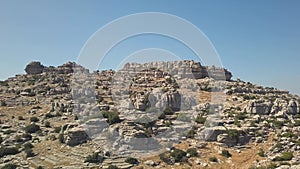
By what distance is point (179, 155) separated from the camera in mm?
26266

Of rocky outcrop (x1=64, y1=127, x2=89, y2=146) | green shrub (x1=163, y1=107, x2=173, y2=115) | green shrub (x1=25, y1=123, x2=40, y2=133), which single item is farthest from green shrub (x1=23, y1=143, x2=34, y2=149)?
green shrub (x1=163, y1=107, x2=173, y2=115)

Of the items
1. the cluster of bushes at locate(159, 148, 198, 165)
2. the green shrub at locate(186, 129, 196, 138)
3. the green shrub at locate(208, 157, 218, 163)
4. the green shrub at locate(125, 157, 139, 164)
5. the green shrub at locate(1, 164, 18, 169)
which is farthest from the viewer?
the green shrub at locate(186, 129, 196, 138)

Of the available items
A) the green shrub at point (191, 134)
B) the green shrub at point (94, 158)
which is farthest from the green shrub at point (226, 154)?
the green shrub at point (94, 158)

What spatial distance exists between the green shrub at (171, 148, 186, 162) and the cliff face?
37045 mm

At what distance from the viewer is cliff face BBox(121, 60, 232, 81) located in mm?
64062

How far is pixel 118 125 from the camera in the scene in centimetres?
2998

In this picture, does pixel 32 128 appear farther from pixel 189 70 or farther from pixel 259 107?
pixel 189 70

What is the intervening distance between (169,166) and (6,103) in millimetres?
32828

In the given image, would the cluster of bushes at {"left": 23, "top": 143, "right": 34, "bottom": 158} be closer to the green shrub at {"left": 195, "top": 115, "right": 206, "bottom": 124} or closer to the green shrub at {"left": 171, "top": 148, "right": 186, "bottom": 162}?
the green shrub at {"left": 171, "top": 148, "right": 186, "bottom": 162}

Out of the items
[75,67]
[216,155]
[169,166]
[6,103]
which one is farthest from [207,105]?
[75,67]

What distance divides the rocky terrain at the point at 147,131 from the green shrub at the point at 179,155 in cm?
8

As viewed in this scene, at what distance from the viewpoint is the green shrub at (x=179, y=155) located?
25.9m

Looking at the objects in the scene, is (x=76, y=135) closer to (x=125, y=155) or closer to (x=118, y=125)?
(x=118, y=125)


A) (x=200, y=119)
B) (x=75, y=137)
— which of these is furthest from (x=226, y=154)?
(x=75, y=137)
